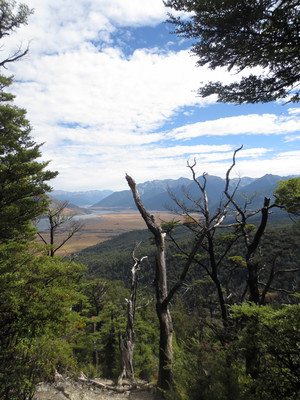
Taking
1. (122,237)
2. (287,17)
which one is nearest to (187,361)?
(287,17)

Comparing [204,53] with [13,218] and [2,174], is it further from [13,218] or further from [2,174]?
[13,218]

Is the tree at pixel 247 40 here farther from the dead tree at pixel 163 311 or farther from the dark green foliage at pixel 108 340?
the dark green foliage at pixel 108 340

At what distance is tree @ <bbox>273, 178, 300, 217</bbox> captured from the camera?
5344 mm

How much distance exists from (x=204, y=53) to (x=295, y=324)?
17.1ft

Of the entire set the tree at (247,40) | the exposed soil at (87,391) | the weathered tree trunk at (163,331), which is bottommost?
the exposed soil at (87,391)

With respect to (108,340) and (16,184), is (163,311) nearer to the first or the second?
(16,184)

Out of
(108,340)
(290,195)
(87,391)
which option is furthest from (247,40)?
(108,340)

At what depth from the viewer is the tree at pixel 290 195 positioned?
17.5ft

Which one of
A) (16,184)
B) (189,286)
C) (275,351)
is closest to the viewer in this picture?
(275,351)

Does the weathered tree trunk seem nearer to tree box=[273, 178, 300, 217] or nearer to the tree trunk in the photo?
the tree trunk

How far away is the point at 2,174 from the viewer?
6.48m

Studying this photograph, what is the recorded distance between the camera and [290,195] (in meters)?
5.61

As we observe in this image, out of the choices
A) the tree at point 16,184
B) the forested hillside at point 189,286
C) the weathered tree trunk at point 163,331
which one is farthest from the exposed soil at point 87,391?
the tree at point 16,184

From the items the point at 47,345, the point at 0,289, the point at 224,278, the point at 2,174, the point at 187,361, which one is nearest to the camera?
the point at 187,361
